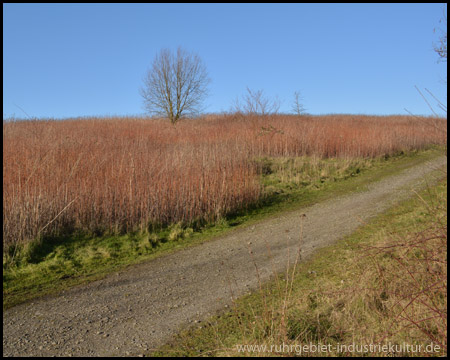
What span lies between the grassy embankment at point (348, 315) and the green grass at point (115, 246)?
2364 millimetres

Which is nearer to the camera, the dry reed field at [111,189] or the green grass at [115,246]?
the green grass at [115,246]

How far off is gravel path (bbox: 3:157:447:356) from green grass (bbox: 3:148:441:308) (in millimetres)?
354

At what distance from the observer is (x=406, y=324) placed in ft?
10.9

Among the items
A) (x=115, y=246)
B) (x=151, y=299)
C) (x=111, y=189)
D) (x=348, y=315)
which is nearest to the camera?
(x=348, y=315)

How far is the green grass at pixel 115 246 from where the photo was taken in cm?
503

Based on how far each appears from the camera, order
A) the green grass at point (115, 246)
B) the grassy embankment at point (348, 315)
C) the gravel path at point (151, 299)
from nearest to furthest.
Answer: the grassy embankment at point (348, 315) → the gravel path at point (151, 299) → the green grass at point (115, 246)

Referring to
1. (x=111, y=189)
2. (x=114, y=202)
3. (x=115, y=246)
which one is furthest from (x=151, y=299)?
(x=111, y=189)

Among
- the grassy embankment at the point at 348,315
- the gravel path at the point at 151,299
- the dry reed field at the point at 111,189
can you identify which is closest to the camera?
the grassy embankment at the point at 348,315

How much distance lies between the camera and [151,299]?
4344 mm

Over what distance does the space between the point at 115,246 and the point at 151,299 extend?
223 centimetres

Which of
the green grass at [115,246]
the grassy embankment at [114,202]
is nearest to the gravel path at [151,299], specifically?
the green grass at [115,246]

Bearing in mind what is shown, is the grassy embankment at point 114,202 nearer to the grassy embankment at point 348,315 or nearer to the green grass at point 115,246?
the green grass at point 115,246

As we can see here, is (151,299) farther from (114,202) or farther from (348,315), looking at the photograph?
(114,202)

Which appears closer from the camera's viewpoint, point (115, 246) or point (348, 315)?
point (348, 315)
